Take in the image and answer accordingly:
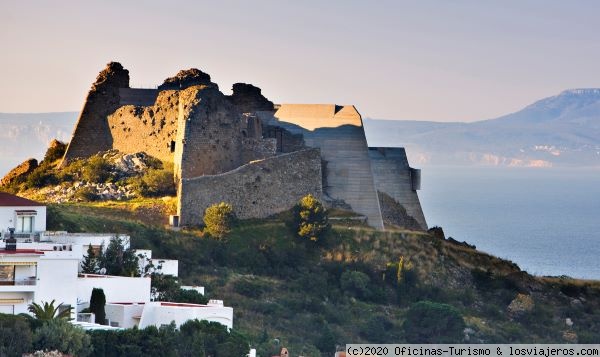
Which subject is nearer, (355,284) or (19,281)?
(19,281)

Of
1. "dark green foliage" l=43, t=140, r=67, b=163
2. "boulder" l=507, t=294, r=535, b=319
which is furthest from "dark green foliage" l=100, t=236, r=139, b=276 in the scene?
"dark green foliage" l=43, t=140, r=67, b=163

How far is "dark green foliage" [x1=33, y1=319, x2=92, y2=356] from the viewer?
35.6 m

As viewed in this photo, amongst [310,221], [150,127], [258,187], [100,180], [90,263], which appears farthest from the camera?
[150,127]

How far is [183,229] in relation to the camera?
53.2m

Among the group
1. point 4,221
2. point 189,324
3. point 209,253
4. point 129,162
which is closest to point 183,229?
point 209,253

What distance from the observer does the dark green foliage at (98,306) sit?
3972cm

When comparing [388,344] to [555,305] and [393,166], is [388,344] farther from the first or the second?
[393,166]

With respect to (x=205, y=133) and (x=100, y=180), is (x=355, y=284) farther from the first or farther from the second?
(x=100, y=180)

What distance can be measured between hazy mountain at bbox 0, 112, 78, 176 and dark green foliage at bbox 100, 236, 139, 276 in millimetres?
99329

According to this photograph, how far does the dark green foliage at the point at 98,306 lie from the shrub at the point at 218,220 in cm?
1309

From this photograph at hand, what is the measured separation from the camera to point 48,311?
37.5 metres

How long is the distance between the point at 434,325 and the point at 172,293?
9.09 metres

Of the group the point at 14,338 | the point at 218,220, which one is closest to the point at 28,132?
the point at 218,220

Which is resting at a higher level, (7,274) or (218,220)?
(218,220)
